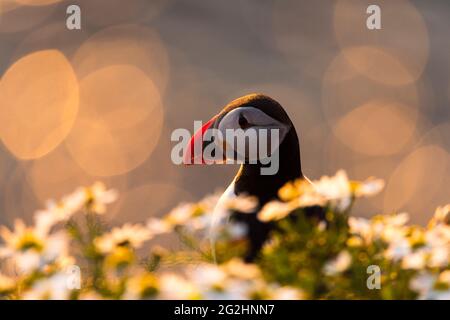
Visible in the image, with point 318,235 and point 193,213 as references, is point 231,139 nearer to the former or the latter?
point 193,213

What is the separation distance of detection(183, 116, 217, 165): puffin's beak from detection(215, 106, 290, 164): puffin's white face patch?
94 millimetres

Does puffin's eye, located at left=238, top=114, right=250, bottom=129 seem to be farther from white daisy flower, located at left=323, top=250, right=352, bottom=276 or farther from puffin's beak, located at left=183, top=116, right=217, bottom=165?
white daisy flower, located at left=323, top=250, right=352, bottom=276

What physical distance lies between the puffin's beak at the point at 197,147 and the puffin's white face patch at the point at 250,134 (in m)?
A: 0.09

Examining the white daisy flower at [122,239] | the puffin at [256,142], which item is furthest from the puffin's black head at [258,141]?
the white daisy flower at [122,239]

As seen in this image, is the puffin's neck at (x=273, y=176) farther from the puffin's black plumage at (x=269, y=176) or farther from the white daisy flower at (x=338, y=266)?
the white daisy flower at (x=338, y=266)

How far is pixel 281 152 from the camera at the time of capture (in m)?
3.69

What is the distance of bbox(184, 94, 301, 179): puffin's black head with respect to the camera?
143 inches

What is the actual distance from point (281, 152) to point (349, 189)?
5.09 feet

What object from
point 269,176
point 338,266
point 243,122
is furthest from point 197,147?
point 338,266

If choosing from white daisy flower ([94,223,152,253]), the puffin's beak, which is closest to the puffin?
the puffin's beak

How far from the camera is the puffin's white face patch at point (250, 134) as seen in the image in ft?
11.9
